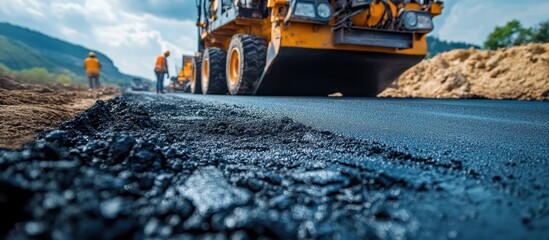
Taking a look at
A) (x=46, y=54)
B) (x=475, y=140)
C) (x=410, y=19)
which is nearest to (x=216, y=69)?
(x=410, y=19)

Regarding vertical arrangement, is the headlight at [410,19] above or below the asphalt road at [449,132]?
above

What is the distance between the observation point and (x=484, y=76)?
10.2 m

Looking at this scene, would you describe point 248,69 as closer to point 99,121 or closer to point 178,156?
point 99,121

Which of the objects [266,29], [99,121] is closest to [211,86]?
[266,29]

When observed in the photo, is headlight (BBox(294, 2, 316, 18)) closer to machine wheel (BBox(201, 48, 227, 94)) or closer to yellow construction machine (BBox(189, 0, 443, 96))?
yellow construction machine (BBox(189, 0, 443, 96))

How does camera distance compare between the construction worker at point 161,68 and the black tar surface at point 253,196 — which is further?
the construction worker at point 161,68

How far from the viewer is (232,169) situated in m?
1.26

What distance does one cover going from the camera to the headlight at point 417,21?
6.15 metres

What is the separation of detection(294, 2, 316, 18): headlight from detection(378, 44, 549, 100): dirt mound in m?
4.20

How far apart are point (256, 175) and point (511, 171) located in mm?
861

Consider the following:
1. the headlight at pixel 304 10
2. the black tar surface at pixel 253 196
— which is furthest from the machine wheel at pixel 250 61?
the black tar surface at pixel 253 196

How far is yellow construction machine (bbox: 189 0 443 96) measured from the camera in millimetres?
5906

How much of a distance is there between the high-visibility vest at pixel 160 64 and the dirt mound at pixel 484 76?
292 inches

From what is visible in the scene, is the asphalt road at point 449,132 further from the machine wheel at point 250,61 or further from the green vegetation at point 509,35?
the green vegetation at point 509,35
